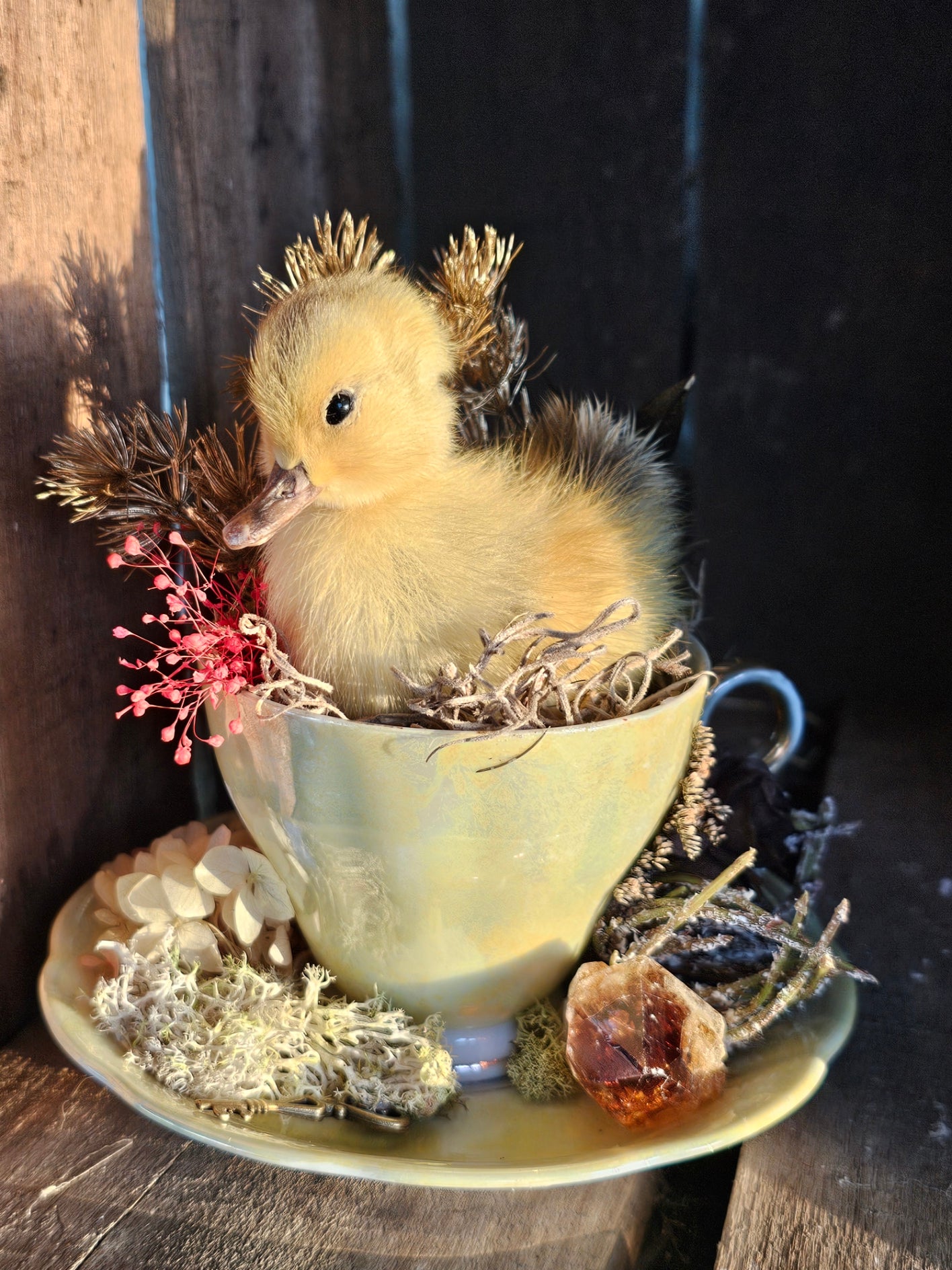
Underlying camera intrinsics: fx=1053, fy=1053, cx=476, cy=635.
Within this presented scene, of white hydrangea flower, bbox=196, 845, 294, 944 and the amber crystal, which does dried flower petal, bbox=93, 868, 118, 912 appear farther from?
the amber crystal

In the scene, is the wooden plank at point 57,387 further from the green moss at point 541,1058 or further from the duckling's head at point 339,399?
the green moss at point 541,1058

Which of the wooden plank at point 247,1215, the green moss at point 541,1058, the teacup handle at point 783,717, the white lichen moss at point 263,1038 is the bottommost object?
the wooden plank at point 247,1215

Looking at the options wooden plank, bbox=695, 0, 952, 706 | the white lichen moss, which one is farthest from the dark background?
the white lichen moss

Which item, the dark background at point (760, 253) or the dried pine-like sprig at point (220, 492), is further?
the dark background at point (760, 253)

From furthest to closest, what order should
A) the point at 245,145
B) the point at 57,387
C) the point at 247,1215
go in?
1. the point at 245,145
2. the point at 57,387
3. the point at 247,1215

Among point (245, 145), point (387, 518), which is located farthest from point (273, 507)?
point (245, 145)

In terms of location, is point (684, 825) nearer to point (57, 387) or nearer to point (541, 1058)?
point (541, 1058)

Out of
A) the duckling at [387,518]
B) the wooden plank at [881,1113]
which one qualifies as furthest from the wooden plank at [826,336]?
the duckling at [387,518]
